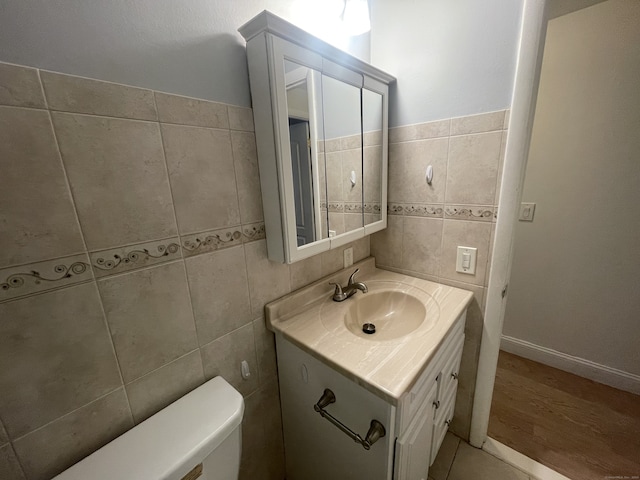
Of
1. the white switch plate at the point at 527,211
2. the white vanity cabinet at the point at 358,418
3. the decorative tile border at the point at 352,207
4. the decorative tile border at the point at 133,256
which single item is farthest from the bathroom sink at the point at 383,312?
the white switch plate at the point at 527,211

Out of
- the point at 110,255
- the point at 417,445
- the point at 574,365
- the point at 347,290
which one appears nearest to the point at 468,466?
the point at 417,445

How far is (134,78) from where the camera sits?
0.59 m

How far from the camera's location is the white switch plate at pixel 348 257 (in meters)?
1.28

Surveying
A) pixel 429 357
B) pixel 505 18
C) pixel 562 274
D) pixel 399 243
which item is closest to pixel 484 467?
pixel 429 357

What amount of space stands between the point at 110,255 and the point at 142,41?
51 cm

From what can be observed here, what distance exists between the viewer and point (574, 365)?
1.69 m

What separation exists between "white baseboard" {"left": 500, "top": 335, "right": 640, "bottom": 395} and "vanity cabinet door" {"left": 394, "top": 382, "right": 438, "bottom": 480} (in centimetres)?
136

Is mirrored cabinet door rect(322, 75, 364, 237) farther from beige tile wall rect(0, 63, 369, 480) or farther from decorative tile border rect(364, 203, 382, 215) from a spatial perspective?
beige tile wall rect(0, 63, 369, 480)

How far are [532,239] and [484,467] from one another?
4.47 ft

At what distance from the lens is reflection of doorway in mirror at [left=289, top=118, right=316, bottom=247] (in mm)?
834

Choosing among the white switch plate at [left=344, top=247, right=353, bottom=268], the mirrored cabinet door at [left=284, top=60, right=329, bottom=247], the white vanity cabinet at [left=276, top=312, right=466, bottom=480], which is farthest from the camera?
the white switch plate at [left=344, top=247, right=353, bottom=268]

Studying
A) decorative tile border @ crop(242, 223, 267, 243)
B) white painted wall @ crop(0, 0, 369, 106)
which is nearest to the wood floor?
decorative tile border @ crop(242, 223, 267, 243)

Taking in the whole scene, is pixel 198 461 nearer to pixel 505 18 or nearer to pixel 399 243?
pixel 399 243

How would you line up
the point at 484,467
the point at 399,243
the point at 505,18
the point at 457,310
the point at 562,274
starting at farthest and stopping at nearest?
1. the point at 562,274
2. the point at 399,243
3. the point at 484,467
4. the point at 457,310
5. the point at 505,18
